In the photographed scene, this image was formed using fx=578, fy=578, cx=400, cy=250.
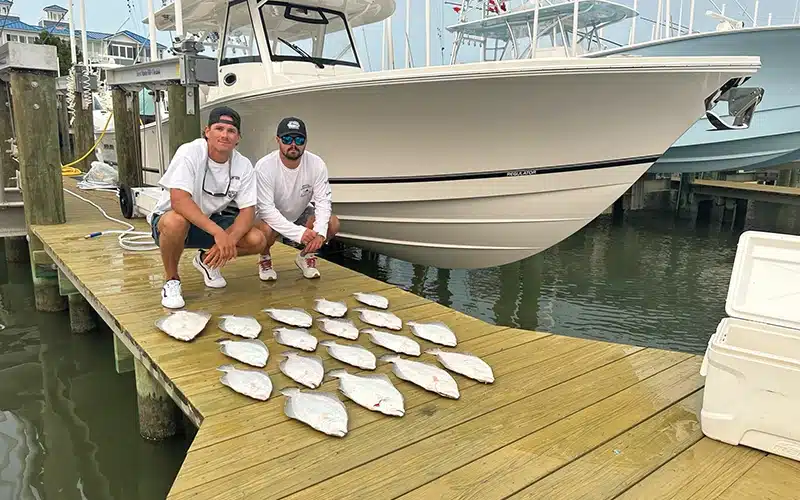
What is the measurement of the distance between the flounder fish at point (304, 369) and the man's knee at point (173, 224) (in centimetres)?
106

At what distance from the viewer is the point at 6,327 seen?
5387 millimetres

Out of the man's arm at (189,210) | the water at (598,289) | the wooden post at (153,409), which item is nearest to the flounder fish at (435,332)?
the man's arm at (189,210)

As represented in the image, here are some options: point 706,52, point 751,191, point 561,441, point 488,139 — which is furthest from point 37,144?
point 751,191

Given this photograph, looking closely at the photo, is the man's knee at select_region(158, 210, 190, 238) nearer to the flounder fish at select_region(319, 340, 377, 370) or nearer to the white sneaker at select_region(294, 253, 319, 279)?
the white sneaker at select_region(294, 253, 319, 279)

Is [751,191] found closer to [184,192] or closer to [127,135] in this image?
[127,135]

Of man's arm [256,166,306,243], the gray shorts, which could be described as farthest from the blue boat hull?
man's arm [256,166,306,243]

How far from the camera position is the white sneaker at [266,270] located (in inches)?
157

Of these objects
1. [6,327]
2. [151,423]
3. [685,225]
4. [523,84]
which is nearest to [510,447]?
[151,423]

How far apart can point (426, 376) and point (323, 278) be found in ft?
5.91

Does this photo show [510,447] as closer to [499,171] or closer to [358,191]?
[499,171]

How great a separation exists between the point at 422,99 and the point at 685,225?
10.8 meters

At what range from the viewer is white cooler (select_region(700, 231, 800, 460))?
189 cm

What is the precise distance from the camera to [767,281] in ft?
7.08

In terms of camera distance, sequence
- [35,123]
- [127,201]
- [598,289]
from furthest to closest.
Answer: [598,289], [127,201], [35,123]
